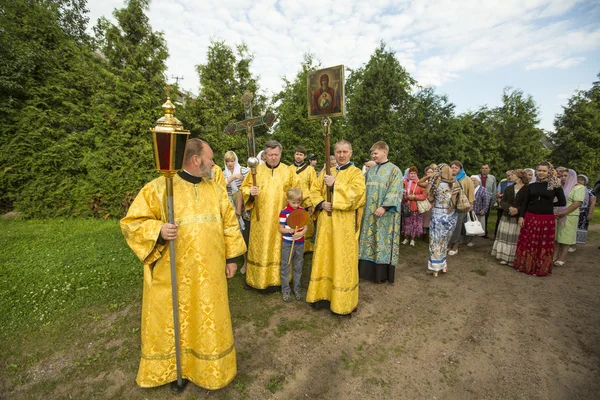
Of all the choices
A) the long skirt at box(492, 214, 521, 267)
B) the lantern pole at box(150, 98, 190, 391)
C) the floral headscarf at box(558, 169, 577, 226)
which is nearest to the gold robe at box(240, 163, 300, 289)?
the lantern pole at box(150, 98, 190, 391)

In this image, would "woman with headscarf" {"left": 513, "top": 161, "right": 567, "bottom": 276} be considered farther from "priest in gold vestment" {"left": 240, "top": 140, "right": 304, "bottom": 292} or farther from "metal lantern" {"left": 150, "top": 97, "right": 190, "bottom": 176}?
"metal lantern" {"left": 150, "top": 97, "right": 190, "bottom": 176}

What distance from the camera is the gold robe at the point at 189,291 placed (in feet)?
7.68

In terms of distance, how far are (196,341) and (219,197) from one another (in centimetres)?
130

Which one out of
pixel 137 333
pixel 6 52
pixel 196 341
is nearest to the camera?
pixel 196 341

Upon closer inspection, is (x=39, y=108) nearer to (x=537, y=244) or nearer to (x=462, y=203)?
(x=462, y=203)

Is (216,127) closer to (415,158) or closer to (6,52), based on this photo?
(6,52)

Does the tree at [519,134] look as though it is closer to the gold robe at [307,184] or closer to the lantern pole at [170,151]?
the gold robe at [307,184]

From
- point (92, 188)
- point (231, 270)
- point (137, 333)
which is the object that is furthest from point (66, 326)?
point (92, 188)

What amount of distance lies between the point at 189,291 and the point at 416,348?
272 cm

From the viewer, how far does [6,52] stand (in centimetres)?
920

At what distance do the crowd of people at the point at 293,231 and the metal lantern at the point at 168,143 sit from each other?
1.06ft

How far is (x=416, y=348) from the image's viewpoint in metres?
3.32

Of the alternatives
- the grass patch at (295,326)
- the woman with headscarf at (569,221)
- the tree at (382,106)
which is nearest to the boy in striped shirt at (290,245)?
the grass patch at (295,326)

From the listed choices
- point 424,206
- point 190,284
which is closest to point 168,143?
point 190,284
